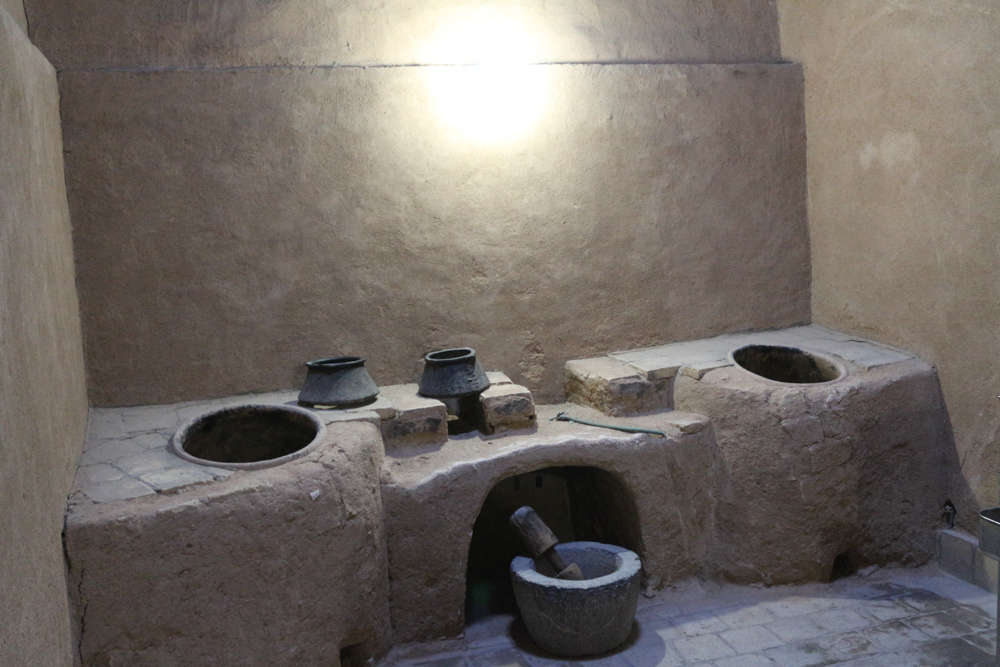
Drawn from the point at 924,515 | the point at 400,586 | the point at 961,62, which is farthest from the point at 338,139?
the point at 924,515

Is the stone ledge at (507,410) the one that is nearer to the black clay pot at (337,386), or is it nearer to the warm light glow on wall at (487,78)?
the black clay pot at (337,386)

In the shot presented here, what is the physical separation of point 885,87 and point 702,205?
4.45 ft

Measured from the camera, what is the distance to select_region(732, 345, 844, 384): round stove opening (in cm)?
540

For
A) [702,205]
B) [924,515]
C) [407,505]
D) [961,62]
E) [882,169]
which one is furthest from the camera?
[702,205]

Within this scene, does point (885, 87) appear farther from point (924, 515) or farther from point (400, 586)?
point (400, 586)

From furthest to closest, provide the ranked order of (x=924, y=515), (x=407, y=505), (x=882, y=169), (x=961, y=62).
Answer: (x=882, y=169)
(x=924, y=515)
(x=961, y=62)
(x=407, y=505)

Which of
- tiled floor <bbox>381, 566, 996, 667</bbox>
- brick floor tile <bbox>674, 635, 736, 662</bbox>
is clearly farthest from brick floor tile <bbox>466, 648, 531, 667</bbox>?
brick floor tile <bbox>674, 635, 736, 662</bbox>

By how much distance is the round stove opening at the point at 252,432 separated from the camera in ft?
14.4

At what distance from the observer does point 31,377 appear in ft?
9.68

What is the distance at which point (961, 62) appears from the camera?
15.4ft

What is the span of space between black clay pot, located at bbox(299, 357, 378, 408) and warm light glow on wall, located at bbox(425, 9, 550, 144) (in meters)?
1.73

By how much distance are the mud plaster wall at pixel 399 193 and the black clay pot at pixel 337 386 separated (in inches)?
20.6

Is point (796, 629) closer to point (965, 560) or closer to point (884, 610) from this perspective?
point (884, 610)

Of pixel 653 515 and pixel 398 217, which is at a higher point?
pixel 398 217
